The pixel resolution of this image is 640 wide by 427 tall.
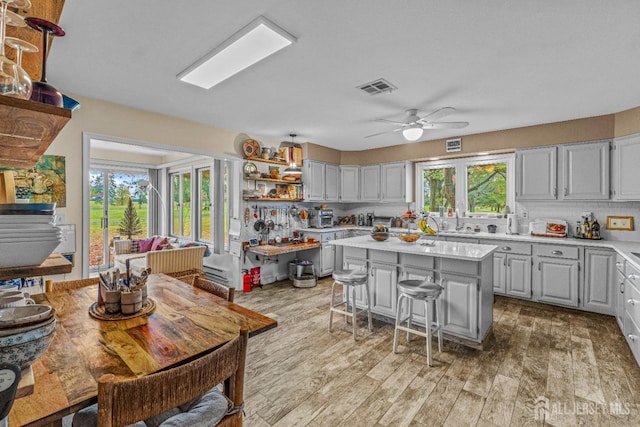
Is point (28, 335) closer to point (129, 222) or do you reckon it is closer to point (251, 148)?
point (251, 148)

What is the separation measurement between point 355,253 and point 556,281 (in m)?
2.65

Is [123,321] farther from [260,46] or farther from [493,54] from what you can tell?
[493,54]

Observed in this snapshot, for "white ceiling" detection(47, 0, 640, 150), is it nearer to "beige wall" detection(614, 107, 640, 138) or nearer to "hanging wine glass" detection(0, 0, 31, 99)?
"beige wall" detection(614, 107, 640, 138)

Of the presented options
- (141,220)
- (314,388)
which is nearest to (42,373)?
(314,388)

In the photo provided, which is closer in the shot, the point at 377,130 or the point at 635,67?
the point at 635,67

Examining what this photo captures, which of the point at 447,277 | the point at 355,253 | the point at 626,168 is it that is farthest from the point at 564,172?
the point at 355,253

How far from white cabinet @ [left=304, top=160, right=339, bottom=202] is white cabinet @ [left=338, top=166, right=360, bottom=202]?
138mm

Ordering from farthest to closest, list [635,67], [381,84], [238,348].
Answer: [381,84] < [635,67] < [238,348]

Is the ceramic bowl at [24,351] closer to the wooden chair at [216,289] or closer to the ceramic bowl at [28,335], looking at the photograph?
the ceramic bowl at [28,335]

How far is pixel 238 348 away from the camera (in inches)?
44.8

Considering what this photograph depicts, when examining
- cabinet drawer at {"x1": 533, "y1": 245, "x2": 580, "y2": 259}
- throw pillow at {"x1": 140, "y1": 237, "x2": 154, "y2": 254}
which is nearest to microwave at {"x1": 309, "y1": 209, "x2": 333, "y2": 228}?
throw pillow at {"x1": 140, "y1": 237, "x2": 154, "y2": 254}

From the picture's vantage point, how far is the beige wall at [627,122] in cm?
355

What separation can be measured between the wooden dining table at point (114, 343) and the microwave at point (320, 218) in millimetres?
4053

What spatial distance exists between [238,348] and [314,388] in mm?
1423
